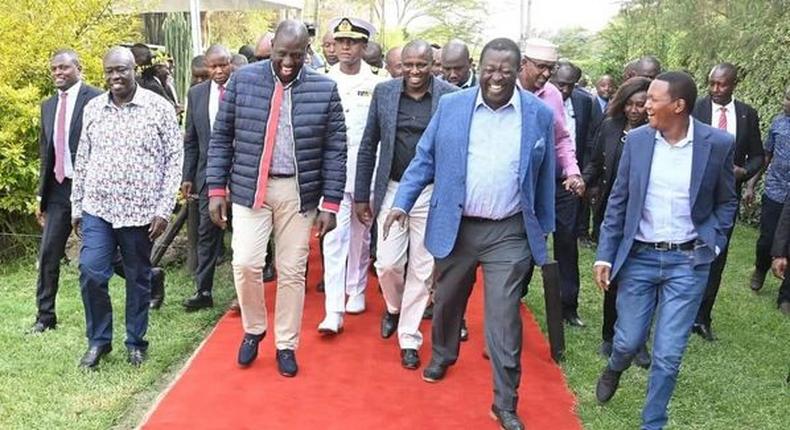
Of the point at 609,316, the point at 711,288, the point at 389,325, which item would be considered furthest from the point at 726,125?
the point at 389,325

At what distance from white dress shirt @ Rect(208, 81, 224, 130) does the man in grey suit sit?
1.44m

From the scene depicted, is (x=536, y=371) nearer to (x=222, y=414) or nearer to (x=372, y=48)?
(x=222, y=414)

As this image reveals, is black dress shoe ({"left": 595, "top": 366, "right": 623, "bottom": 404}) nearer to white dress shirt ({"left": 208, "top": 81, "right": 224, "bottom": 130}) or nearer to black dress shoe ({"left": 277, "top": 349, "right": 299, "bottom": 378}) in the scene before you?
black dress shoe ({"left": 277, "top": 349, "right": 299, "bottom": 378})

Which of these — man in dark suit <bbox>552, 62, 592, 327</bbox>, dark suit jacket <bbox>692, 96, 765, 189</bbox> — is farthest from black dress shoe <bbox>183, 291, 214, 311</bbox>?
dark suit jacket <bbox>692, 96, 765, 189</bbox>

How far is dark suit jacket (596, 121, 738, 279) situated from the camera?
4.36 meters

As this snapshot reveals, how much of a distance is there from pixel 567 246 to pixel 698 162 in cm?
219

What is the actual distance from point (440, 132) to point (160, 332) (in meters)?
2.73

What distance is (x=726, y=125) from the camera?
21.1 ft

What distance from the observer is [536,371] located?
562 centimetres

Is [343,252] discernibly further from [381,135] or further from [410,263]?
[381,135]

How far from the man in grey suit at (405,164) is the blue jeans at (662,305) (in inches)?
56.9

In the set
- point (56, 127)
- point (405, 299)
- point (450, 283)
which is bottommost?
point (405, 299)

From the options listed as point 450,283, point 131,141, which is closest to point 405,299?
point 450,283

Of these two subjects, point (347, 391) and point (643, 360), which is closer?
point (347, 391)
